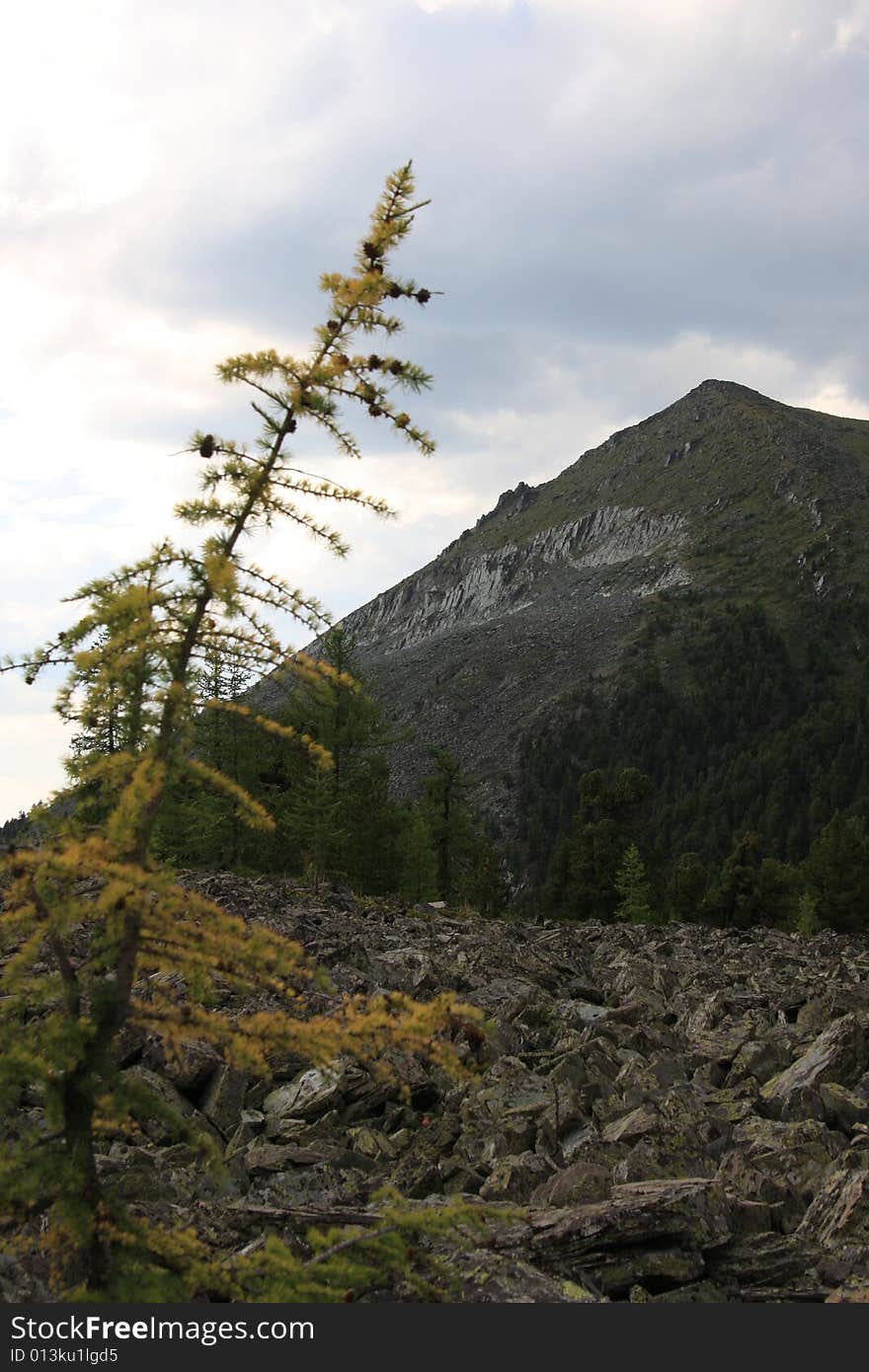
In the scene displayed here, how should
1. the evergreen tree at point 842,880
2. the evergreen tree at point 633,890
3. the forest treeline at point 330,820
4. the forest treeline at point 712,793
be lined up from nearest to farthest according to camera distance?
1. the forest treeline at point 330,820
2. the evergreen tree at point 633,890
3. the evergreen tree at point 842,880
4. the forest treeline at point 712,793

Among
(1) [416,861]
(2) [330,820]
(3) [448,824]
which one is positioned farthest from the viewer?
(3) [448,824]

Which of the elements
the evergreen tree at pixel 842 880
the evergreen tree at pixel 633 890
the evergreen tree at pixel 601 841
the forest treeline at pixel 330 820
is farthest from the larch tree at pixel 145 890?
the evergreen tree at pixel 842 880

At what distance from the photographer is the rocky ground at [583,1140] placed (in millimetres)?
6688

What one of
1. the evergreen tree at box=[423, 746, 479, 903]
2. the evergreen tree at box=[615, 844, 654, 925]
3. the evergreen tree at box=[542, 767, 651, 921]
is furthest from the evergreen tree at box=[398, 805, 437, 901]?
the evergreen tree at box=[542, 767, 651, 921]

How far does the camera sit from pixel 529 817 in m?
162

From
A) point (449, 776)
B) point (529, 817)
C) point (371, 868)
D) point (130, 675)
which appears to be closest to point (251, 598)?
point (130, 675)

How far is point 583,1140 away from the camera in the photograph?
9039mm

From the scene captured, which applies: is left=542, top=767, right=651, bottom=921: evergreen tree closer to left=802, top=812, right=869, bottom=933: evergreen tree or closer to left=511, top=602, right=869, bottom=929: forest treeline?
left=511, top=602, right=869, bottom=929: forest treeline

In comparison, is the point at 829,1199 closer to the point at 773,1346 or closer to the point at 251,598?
the point at 773,1346

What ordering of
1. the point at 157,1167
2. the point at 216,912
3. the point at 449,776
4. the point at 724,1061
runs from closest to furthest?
the point at 216,912 < the point at 157,1167 < the point at 724,1061 < the point at 449,776

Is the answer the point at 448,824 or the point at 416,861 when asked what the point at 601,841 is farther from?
the point at 416,861

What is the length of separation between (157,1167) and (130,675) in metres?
5.17

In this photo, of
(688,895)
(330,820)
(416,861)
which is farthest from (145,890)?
(688,895)

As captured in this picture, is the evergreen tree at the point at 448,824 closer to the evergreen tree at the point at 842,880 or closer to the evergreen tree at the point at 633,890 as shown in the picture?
the evergreen tree at the point at 633,890
